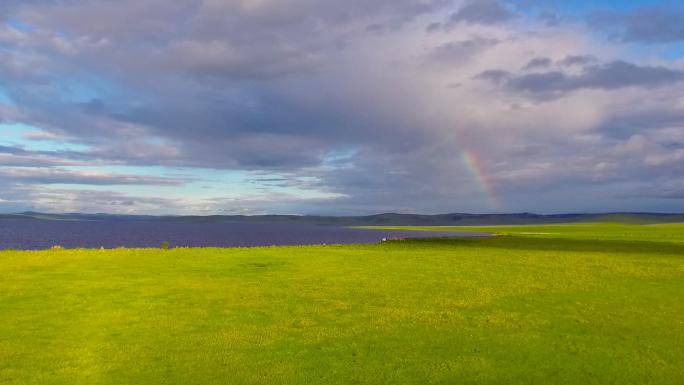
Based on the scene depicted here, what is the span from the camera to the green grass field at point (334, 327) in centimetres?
1543

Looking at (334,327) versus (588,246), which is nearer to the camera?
(334,327)

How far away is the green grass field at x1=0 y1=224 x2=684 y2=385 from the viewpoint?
15.4 m

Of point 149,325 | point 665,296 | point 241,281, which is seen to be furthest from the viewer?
point 241,281

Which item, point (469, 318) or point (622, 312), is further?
point (622, 312)

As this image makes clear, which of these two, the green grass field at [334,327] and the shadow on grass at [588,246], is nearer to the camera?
the green grass field at [334,327]

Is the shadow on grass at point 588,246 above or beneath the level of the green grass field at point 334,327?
above

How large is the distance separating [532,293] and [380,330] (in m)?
14.0

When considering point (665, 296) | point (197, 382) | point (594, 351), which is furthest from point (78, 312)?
point (665, 296)

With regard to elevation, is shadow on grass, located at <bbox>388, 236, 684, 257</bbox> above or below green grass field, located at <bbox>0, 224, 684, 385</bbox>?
above

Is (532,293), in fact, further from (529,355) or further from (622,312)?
(529,355)

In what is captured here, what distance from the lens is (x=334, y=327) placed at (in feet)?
69.0

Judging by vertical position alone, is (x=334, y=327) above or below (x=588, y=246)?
below

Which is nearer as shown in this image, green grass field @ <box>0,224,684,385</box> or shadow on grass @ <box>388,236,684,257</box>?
green grass field @ <box>0,224,684,385</box>

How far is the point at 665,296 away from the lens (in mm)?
29453
